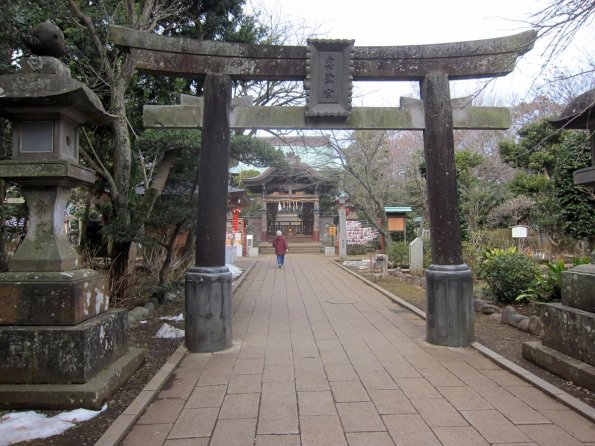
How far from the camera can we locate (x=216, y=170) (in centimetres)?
623

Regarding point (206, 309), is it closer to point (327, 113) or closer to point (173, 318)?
point (173, 318)

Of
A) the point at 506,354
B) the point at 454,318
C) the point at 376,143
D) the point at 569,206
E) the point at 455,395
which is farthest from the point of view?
the point at 376,143

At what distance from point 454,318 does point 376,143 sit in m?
12.7

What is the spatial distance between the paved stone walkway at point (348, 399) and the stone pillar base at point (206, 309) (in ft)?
0.66

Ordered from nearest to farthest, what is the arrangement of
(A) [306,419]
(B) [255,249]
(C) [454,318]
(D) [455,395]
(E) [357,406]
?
(A) [306,419], (E) [357,406], (D) [455,395], (C) [454,318], (B) [255,249]

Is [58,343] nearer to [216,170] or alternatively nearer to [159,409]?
[159,409]

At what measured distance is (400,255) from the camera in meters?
18.8

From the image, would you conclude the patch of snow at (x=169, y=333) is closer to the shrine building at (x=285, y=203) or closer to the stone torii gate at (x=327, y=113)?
the stone torii gate at (x=327, y=113)

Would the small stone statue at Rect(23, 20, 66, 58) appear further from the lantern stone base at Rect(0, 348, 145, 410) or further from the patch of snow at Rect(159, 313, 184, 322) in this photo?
the patch of snow at Rect(159, 313, 184, 322)

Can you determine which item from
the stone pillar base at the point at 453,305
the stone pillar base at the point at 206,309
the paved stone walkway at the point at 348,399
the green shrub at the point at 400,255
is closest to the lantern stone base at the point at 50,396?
the paved stone walkway at the point at 348,399

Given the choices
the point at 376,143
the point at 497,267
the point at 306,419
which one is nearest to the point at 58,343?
the point at 306,419

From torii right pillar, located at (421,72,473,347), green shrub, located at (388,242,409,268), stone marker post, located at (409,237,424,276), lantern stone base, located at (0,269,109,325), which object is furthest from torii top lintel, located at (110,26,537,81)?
green shrub, located at (388,242,409,268)

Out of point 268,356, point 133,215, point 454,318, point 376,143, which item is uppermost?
point 376,143

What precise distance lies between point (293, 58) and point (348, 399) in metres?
4.73
